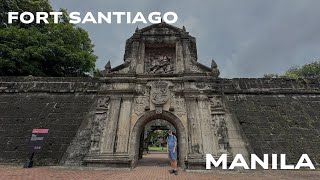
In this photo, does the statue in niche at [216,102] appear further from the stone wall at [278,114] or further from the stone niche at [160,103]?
the stone wall at [278,114]

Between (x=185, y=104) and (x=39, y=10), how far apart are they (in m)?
16.0

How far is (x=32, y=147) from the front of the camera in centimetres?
922

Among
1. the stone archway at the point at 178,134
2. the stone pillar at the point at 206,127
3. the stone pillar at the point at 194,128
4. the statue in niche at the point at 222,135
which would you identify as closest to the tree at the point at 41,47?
the stone archway at the point at 178,134

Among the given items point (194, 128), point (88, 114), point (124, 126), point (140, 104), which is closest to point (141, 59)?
point (140, 104)

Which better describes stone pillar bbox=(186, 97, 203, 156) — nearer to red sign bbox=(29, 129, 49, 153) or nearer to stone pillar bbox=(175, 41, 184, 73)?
stone pillar bbox=(175, 41, 184, 73)

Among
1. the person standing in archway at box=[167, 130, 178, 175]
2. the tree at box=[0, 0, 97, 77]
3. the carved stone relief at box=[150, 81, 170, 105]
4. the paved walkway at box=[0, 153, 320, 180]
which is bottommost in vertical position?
the paved walkway at box=[0, 153, 320, 180]

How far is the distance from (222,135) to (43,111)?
361 inches

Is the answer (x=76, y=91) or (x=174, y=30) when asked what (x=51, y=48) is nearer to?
(x=76, y=91)

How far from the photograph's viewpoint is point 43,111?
11.9 metres

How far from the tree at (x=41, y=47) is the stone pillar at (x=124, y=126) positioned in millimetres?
9417

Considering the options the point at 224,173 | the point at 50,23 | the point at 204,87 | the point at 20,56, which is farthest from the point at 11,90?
the point at 224,173

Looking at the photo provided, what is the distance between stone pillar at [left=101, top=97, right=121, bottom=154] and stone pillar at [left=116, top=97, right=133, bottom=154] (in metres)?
0.19

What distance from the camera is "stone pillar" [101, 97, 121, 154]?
9.72 metres

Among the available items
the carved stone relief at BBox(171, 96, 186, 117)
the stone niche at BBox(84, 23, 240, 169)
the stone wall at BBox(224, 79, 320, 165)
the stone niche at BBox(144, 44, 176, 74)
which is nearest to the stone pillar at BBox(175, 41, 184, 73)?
the stone niche at BBox(84, 23, 240, 169)
